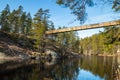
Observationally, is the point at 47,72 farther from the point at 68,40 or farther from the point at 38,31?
the point at 68,40

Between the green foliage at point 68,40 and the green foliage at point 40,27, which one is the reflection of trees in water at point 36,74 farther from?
the green foliage at point 68,40

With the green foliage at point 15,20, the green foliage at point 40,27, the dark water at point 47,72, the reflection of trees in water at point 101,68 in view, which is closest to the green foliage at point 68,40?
the green foliage at point 15,20

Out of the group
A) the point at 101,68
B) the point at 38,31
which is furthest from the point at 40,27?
the point at 101,68

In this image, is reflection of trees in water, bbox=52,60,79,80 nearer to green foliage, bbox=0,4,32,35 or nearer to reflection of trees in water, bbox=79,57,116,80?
reflection of trees in water, bbox=79,57,116,80

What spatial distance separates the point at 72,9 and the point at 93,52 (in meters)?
139

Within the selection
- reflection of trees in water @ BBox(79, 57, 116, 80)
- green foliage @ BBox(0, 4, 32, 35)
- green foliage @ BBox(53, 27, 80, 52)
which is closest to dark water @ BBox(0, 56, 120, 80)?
reflection of trees in water @ BBox(79, 57, 116, 80)

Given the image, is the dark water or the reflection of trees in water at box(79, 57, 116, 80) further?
the reflection of trees in water at box(79, 57, 116, 80)

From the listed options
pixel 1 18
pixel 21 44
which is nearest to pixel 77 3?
pixel 21 44

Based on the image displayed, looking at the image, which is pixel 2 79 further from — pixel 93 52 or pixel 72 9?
pixel 93 52

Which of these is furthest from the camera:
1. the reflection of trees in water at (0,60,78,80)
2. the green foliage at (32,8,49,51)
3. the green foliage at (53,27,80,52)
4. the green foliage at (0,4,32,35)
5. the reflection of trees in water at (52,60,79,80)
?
the green foliage at (53,27,80,52)

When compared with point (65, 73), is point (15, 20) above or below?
above

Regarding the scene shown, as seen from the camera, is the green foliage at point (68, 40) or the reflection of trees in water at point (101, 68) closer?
the reflection of trees in water at point (101, 68)

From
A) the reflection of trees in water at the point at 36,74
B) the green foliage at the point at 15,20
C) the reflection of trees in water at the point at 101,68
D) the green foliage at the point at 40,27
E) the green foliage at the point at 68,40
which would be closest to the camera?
the reflection of trees in water at the point at 36,74

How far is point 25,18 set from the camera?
305 feet
